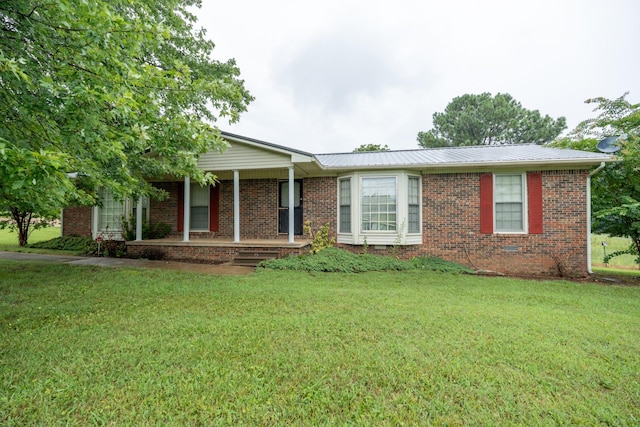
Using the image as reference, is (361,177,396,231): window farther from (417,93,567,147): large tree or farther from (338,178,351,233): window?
(417,93,567,147): large tree

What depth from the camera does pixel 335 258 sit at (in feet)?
27.6

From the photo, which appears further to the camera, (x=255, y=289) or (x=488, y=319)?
(x=255, y=289)

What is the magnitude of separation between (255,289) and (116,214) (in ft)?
28.9

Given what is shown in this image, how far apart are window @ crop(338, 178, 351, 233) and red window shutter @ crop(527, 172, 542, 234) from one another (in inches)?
202

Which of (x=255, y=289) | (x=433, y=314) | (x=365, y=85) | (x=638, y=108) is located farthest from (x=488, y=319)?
(x=365, y=85)

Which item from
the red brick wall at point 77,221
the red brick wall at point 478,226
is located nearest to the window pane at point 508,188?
the red brick wall at point 478,226

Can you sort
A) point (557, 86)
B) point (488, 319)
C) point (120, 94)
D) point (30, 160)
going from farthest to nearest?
point (557, 86) → point (488, 319) → point (120, 94) → point (30, 160)

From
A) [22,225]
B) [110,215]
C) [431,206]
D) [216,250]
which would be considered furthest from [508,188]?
[22,225]

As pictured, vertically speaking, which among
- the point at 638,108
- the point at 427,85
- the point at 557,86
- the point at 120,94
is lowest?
the point at 120,94

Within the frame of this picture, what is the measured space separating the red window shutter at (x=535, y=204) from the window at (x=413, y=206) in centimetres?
302

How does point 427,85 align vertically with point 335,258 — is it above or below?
above

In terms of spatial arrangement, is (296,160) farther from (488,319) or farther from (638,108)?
(638,108)

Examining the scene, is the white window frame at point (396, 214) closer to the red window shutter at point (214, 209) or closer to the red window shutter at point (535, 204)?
the red window shutter at point (535, 204)

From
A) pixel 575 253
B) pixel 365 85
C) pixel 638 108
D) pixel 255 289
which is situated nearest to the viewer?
pixel 255 289
